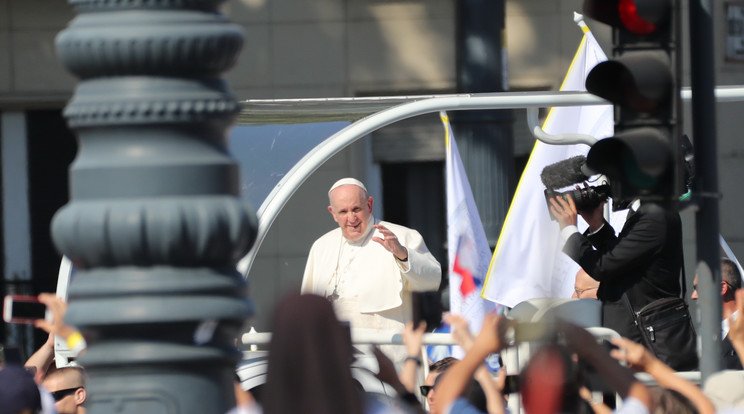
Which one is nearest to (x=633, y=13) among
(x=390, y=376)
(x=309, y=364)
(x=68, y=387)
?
(x=390, y=376)

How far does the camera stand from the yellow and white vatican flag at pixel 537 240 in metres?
6.92

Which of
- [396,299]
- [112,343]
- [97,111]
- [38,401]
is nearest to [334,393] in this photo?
[112,343]

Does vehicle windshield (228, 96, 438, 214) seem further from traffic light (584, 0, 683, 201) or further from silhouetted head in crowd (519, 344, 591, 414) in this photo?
silhouetted head in crowd (519, 344, 591, 414)

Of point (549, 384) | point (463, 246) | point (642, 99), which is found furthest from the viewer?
point (463, 246)

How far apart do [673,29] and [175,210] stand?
2341 millimetres

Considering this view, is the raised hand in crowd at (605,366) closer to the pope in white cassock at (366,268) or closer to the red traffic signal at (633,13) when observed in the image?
the red traffic signal at (633,13)

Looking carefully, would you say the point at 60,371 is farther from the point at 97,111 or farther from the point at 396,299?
the point at 97,111

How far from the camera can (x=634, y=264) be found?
604cm

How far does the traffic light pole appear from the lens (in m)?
4.57

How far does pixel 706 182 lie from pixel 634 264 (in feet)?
4.87

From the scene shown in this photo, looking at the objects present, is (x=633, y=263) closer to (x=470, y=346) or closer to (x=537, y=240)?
(x=537, y=240)

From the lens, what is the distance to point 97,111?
2908 millimetres

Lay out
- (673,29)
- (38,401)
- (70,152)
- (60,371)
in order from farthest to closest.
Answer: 1. (70,152)
2. (60,371)
3. (673,29)
4. (38,401)

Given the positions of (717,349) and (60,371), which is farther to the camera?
(60,371)
